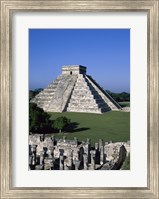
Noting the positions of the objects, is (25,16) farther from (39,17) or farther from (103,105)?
(103,105)

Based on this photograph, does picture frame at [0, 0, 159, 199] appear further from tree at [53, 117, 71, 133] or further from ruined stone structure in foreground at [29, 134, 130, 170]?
tree at [53, 117, 71, 133]

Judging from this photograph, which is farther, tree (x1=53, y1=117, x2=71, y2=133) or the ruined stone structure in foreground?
tree (x1=53, y1=117, x2=71, y2=133)

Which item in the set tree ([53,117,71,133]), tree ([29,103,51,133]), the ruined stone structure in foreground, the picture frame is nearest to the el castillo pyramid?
tree ([53,117,71,133])

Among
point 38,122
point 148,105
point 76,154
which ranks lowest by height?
point 76,154

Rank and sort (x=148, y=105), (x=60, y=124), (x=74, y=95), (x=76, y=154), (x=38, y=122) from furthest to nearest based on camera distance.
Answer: (x=74, y=95)
(x=60, y=124)
(x=38, y=122)
(x=76, y=154)
(x=148, y=105)

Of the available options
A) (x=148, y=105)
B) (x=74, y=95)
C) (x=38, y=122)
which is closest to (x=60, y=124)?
(x=38, y=122)

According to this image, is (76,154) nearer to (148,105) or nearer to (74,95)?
(148,105)

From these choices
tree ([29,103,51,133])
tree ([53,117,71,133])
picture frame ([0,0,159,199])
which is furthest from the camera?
tree ([53,117,71,133])
